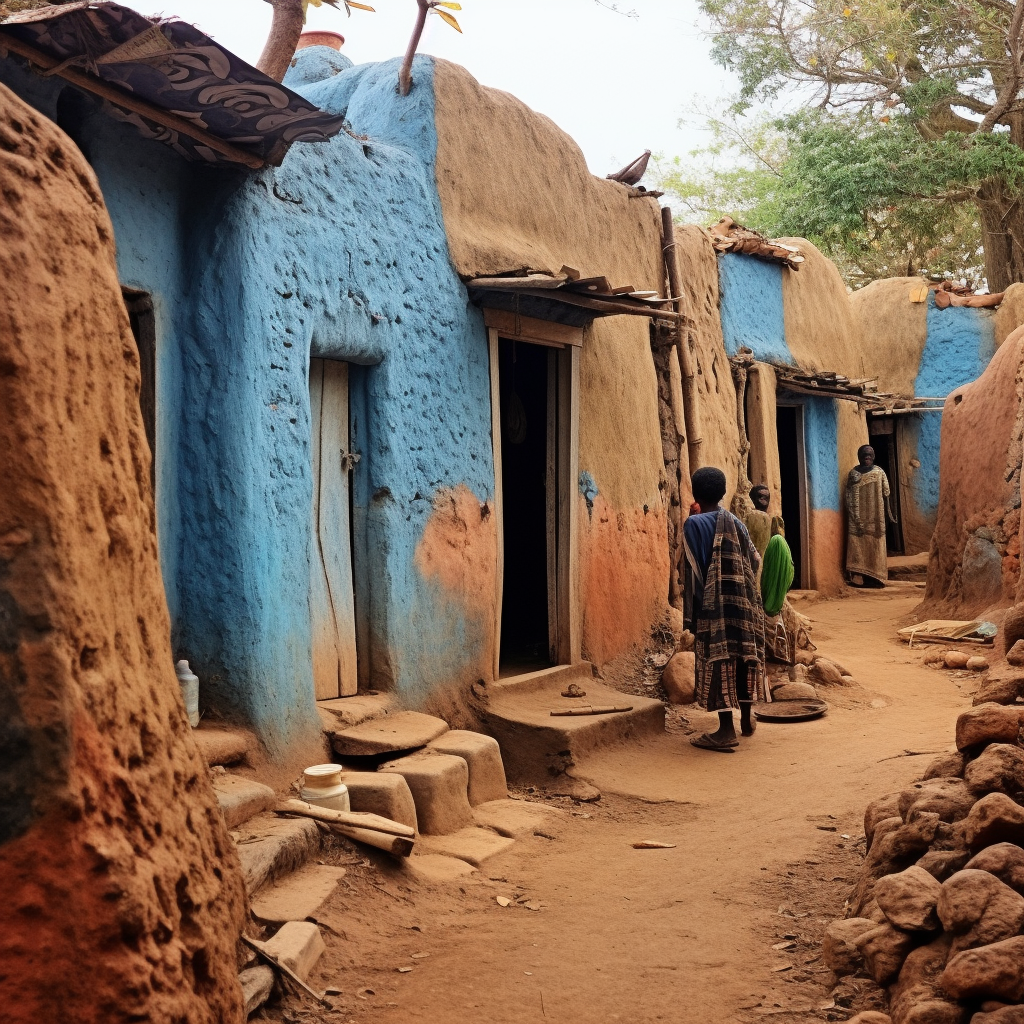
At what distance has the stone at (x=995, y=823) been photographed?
11.0ft

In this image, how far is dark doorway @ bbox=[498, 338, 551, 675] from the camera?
9.16 m

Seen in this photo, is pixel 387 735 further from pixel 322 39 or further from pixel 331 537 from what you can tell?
pixel 322 39

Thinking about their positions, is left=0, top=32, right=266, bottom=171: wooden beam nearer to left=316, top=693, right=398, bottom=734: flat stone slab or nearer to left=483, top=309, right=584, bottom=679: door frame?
left=316, top=693, right=398, bottom=734: flat stone slab

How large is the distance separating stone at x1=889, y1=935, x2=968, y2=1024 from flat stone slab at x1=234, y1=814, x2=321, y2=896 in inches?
80.7

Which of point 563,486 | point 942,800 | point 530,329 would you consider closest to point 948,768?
point 942,800

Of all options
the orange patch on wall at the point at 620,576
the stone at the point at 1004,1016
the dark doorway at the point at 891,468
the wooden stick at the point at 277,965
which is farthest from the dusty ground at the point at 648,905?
the dark doorway at the point at 891,468

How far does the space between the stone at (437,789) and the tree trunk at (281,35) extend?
3780 mm

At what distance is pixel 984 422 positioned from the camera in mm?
10781

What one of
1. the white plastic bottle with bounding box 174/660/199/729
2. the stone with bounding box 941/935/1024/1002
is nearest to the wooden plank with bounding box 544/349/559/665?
the white plastic bottle with bounding box 174/660/199/729

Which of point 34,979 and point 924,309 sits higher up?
point 924,309

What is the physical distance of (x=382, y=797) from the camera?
15.8 feet

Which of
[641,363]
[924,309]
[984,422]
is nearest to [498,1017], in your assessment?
[641,363]

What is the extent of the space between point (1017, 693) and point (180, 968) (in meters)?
3.56

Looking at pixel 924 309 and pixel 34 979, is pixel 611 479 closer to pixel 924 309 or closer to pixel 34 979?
pixel 34 979
